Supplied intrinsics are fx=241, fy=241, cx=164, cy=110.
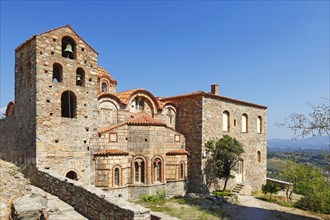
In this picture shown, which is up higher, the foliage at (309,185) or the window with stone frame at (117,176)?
the window with stone frame at (117,176)

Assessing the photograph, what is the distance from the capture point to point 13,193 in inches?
263

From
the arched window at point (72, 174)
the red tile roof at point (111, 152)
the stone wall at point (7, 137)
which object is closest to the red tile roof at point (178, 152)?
the red tile roof at point (111, 152)

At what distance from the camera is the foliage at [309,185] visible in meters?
17.1

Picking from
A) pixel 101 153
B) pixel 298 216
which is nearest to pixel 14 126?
pixel 101 153

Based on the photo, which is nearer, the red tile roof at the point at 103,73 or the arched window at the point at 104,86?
the red tile roof at the point at 103,73

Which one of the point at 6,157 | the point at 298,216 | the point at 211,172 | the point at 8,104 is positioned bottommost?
the point at 298,216

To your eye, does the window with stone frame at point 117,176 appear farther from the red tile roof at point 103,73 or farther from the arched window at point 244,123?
the arched window at point 244,123

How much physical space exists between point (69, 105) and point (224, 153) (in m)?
11.7

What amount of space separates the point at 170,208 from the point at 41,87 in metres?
9.95

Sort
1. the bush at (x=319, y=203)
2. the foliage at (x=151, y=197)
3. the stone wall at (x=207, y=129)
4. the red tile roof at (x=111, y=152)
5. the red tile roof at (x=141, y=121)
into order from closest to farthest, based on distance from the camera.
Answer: the red tile roof at (x=111, y=152) → the foliage at (x=151, y=197) → the red tile roof at (x=141, y=121) → the bush at (x=319, y=203) → the stone wall at (x=207, y=129)

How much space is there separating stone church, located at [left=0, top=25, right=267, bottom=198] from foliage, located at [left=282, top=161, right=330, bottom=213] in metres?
3.87

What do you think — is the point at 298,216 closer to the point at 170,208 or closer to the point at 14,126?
the point at 170,208

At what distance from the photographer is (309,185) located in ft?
62.2

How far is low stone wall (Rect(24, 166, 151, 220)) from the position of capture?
6.73m
